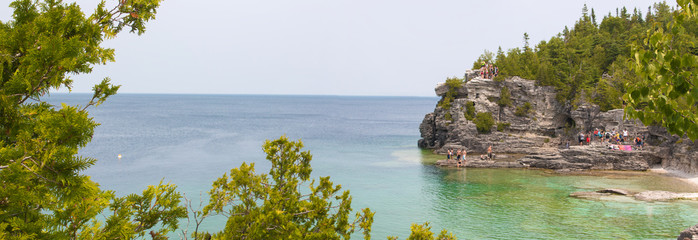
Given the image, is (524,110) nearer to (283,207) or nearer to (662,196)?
(662,196)

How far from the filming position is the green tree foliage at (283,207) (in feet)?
39.6

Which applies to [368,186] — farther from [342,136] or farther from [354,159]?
[342,136]

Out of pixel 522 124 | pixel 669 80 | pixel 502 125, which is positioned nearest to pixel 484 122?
pixel 502 125

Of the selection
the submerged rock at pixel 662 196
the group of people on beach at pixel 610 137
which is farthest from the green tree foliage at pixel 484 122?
the submerged rock at pixel 662 196

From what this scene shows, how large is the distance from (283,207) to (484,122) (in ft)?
181

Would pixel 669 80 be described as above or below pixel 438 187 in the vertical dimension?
above

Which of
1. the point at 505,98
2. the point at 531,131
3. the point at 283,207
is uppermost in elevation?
the point at 505,98

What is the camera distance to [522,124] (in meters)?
66.4

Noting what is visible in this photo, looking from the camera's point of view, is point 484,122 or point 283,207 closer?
point 283,207

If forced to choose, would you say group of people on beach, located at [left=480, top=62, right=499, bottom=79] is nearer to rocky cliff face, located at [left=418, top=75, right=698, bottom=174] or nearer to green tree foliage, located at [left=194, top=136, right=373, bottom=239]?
rocky cliff face, located at [left=418, top=75, right=698, bottom=174]

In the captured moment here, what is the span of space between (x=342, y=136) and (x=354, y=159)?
3131 cm

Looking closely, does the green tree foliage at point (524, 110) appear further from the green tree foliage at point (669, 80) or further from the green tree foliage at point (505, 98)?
the green tree foliage at point (669, 80)

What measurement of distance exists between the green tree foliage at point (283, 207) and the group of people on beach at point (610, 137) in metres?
49.0

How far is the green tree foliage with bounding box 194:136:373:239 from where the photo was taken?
39.6 ft
